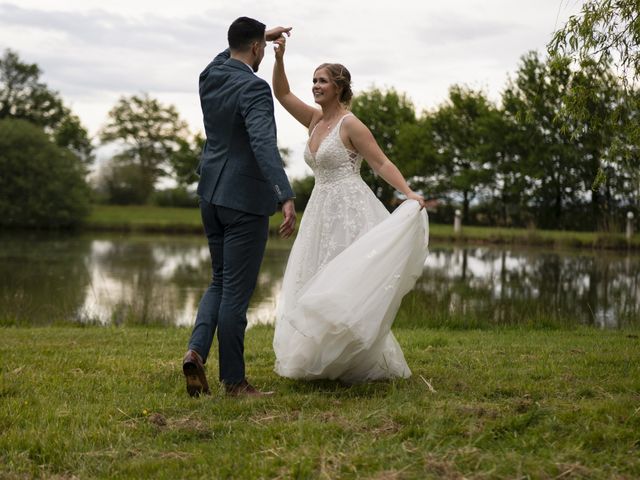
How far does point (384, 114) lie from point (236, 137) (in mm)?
49892

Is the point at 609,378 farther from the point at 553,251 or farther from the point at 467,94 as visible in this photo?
the point at 467,94

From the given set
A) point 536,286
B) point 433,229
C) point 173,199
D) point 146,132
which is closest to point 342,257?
point 536,286

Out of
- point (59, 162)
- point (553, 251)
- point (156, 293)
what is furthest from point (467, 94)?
point (156, 293)

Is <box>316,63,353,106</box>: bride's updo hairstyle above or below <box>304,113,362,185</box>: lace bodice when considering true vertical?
above

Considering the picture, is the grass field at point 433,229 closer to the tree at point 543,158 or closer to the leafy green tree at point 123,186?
the leafy green tree at point 123,186

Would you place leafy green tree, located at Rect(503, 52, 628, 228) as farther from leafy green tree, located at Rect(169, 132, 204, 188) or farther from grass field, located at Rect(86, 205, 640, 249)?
leafy green tree, located at Rect(169, 132, 204, 188)

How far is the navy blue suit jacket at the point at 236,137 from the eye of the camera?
15.5 feet

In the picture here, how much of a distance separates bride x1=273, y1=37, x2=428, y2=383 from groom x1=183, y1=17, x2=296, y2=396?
1.42ft

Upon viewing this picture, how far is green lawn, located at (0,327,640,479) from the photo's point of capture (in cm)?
338

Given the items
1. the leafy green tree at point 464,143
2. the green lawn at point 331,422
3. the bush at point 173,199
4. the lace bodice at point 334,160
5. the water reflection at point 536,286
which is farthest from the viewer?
the bush at point 173,199

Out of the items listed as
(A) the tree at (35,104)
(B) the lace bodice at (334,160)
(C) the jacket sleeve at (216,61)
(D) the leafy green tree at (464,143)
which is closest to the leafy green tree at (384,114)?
(D) the leafy green tree at (464,143)

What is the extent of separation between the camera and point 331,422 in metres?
4.00

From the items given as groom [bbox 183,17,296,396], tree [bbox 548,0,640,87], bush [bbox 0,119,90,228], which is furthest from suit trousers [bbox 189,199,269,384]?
bush [bbox 0,119,90,228]

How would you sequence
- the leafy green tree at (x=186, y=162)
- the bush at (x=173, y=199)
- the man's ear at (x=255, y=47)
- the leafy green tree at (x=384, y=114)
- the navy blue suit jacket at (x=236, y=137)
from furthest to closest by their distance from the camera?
1. the leafy green tree at (x=186, y=162)
2. the bush at (x=173, y=199)
3. the leafy green tree at (x=384, y=114)
4. the man's ear at (x=255, y=47)
5. the navy blue suit jacket at (x=236, y=137)
